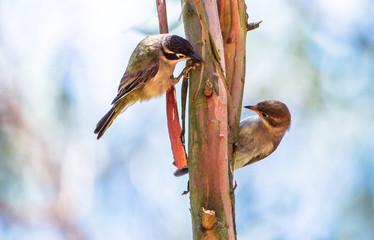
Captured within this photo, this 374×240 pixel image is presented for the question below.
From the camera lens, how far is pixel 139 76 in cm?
339

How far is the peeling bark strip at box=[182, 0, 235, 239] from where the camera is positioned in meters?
2.01

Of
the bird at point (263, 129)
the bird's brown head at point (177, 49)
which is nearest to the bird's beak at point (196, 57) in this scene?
the bird's brown head at point (177, 49)

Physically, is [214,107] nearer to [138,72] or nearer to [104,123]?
[104,123]

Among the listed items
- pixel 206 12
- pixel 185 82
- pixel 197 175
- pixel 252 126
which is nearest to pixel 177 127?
pixel 185 82

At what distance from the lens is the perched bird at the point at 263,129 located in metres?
3.61

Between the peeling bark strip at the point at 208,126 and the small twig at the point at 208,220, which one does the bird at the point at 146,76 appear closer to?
the peeling bark strip at the point at 208,126

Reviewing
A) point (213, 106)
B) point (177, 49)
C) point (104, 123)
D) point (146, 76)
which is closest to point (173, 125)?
point (213, 106)

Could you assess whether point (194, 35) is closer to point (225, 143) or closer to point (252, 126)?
point (225, 143)

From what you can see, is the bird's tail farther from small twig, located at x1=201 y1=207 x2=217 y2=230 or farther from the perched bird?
small twig, located at x1=201 y1=207 x2=217 y2=230

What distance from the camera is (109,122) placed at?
3.24 m

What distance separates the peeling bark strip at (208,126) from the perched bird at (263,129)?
1329mm

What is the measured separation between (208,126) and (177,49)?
88 cm

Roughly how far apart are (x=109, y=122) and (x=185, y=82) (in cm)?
95

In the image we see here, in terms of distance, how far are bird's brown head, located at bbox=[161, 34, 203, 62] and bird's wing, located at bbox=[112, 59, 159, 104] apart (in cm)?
14
